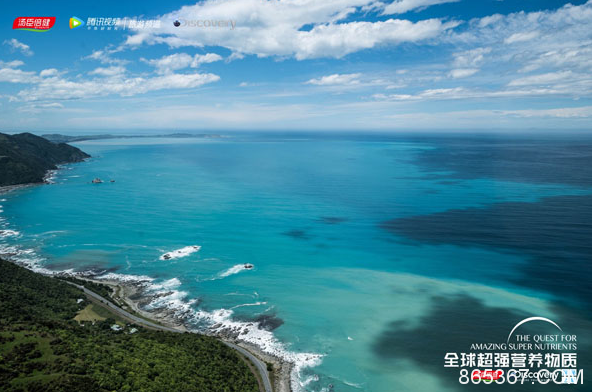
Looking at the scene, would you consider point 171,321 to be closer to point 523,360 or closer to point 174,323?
point 174,323

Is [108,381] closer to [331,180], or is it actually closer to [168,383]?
[168,383]

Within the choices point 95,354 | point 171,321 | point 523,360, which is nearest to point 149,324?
point 171,321

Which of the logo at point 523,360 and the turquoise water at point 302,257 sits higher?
the turquoise water at point 302,257

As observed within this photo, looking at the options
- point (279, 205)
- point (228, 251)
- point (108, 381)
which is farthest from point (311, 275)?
point (279, 205)

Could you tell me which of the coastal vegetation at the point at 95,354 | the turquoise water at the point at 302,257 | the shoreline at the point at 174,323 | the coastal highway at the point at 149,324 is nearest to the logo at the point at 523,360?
the turquoise water at the point at 302,257

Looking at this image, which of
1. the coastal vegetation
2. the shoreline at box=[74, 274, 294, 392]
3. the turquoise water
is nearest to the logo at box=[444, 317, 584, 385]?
the turquoise water

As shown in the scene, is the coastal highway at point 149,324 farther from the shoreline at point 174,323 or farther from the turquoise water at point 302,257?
the turquoise water at point 302,257
